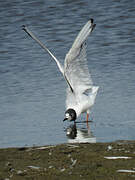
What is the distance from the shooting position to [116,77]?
1306cm

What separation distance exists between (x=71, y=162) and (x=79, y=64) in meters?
3.95

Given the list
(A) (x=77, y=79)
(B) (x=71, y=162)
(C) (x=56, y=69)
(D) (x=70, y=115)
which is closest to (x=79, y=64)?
(A) (x=77, y=79)

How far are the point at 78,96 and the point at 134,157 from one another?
169 inches

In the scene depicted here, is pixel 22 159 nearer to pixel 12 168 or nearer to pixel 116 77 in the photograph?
A: pixel 12 168

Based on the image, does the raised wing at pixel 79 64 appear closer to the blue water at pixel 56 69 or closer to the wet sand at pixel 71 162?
the blue water at pixel 56 69

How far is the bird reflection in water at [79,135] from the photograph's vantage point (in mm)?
9469

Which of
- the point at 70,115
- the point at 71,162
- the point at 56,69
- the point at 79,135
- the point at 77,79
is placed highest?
the point at 56,69

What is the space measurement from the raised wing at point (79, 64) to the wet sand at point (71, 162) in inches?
93.9

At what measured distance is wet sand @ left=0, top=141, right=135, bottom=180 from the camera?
6504 mm

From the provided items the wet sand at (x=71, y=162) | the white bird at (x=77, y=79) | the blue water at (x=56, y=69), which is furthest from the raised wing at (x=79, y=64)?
the wet sand at (x=71, y=162)

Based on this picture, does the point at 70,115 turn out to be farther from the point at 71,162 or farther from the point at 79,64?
the point at 71,162

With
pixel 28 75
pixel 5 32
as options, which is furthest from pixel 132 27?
pixel 28 75

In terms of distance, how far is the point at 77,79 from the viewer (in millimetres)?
11188

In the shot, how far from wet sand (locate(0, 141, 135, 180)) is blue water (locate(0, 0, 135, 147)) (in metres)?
1.19
